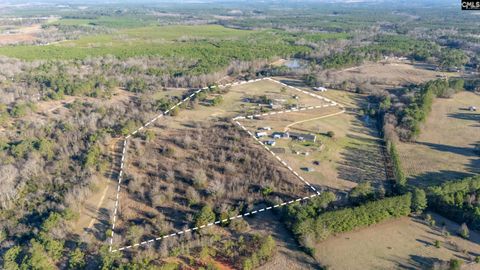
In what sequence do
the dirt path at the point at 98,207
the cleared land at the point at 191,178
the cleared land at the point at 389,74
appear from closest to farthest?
the dirt path at the point at 98,207 < the cleared land at the point at 191,178 < the cleared land at the point at 389,74

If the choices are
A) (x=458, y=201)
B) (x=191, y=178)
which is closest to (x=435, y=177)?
(x=458, y=201)

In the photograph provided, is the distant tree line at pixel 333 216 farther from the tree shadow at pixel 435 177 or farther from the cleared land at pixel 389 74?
the cleared land at pixel 389 74

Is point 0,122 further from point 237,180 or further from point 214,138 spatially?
point 237,180

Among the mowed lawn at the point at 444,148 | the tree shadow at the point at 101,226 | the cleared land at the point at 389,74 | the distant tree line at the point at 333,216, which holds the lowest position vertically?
the tree shadow at the point at 101,226

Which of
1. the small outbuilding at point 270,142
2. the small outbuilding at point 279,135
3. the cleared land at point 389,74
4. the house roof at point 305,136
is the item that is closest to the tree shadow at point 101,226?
the small outbuilding at point 270,142

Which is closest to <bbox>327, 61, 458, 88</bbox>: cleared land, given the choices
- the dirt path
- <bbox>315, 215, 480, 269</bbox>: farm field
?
<bbox>315, 215, 480, 269</bbox>: farm field

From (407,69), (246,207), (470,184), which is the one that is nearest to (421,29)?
(407,69)

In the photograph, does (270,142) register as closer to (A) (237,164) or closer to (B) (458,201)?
(A) (237,164)
